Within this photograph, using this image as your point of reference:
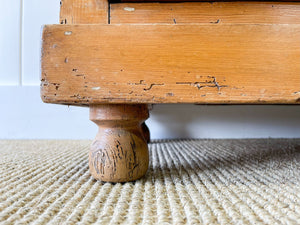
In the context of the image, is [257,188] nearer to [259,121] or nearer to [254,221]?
[254,221]

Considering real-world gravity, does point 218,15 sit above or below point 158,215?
above

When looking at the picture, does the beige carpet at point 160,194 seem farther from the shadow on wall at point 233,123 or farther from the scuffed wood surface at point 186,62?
the shadow on wall at point 233,123

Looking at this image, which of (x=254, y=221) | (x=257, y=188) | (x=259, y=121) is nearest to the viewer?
(x=254, y=221)

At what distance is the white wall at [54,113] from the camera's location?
1.00 metres

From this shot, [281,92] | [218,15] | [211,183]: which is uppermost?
[218,15]

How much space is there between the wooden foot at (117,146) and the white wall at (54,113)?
0.66 meters

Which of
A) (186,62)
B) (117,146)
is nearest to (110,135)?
(117,146)

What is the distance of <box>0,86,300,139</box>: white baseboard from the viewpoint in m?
1.00

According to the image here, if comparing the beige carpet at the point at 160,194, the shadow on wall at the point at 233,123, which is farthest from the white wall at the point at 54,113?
the beige carpet at the point at 160,194

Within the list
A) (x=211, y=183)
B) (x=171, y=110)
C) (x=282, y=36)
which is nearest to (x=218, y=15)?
(x=282, y=36)

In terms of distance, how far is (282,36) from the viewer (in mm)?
307

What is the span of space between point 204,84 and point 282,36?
4.7 inches

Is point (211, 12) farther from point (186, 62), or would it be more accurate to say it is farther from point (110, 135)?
point (110, 135)

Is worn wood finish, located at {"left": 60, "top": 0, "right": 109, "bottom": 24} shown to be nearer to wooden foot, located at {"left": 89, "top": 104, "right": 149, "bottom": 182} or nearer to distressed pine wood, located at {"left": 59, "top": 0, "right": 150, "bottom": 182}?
distressed pine wood, located at {"left": 59, "top": 0, "right": 150, "bottom": 182}
